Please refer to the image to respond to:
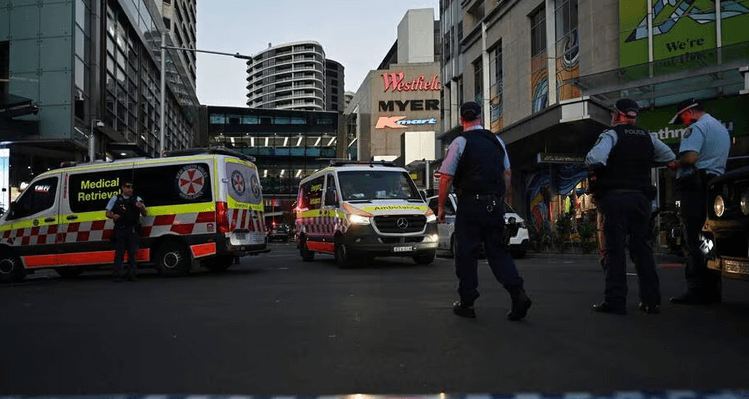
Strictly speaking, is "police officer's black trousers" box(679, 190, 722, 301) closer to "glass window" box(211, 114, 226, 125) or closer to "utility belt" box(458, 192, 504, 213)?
"utility belt" box(458, 192, 504, 213)

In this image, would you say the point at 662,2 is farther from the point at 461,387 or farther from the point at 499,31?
the point at 461,387

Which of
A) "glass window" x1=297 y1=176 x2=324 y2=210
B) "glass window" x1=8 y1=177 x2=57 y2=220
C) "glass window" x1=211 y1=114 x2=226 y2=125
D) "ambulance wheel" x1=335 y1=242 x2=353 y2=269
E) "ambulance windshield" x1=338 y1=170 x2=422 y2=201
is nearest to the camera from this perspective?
"glass window" x1=8 y1=177 x2=57 y2=220

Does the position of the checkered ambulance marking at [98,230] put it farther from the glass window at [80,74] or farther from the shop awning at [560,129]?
the glass window at [80,74]

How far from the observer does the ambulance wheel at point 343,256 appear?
1210 centimetres

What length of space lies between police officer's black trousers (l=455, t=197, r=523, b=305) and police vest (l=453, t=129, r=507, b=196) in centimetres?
11

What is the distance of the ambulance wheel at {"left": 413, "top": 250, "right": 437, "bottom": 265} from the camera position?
1243cm

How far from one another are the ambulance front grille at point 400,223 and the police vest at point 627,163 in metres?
6.62

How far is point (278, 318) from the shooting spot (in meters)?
5.57

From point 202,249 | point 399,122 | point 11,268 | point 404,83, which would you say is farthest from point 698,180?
point 404,83

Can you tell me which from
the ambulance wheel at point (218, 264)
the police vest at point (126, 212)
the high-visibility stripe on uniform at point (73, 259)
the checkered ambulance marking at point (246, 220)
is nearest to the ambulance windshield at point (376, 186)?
the checkered ambulance marking at point (246, 220)

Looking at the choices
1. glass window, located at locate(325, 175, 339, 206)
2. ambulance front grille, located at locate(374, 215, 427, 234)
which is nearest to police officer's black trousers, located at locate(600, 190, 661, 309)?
ambulance front grille, located at locate(374, 215, 427, 234)

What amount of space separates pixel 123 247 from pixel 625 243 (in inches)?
321

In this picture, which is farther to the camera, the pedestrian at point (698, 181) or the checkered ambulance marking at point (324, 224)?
the checkered ambulance marking at point (324, 224)

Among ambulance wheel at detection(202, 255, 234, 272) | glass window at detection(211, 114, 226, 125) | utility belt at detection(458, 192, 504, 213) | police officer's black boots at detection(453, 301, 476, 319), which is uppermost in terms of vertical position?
glass window at detection(211, 114, 226, 125)
